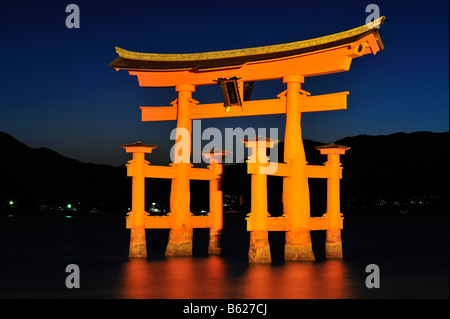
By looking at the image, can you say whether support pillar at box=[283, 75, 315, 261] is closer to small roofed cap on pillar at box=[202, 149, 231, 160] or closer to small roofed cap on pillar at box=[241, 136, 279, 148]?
small roofed cap on pillar at box=[241, 136, 279, 148]

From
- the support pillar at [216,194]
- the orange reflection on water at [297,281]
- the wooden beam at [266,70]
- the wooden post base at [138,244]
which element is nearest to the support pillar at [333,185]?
the orange reflection on water at [297,281]

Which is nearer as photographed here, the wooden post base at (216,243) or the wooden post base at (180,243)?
the wooden post base at (180,243)

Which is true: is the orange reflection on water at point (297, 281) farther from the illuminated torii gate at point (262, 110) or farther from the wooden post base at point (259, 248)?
the illuminated torii gate at point (262, 110)

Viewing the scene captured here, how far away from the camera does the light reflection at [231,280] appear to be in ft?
58.3

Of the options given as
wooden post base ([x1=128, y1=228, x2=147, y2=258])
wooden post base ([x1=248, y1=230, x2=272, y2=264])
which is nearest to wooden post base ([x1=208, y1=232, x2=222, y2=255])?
wooden post base ([x1=128, y1=228, x2=147, y2=258])

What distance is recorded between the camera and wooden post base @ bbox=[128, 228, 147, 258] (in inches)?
958

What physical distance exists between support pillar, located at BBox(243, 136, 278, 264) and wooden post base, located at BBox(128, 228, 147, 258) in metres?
4.61

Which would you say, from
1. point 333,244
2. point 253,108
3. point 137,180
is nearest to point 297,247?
point 333,244

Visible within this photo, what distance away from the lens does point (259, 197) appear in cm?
2117

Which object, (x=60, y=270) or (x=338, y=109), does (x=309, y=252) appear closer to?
(x=338, y=109)

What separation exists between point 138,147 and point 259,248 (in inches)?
216

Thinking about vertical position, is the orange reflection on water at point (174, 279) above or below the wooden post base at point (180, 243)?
below
